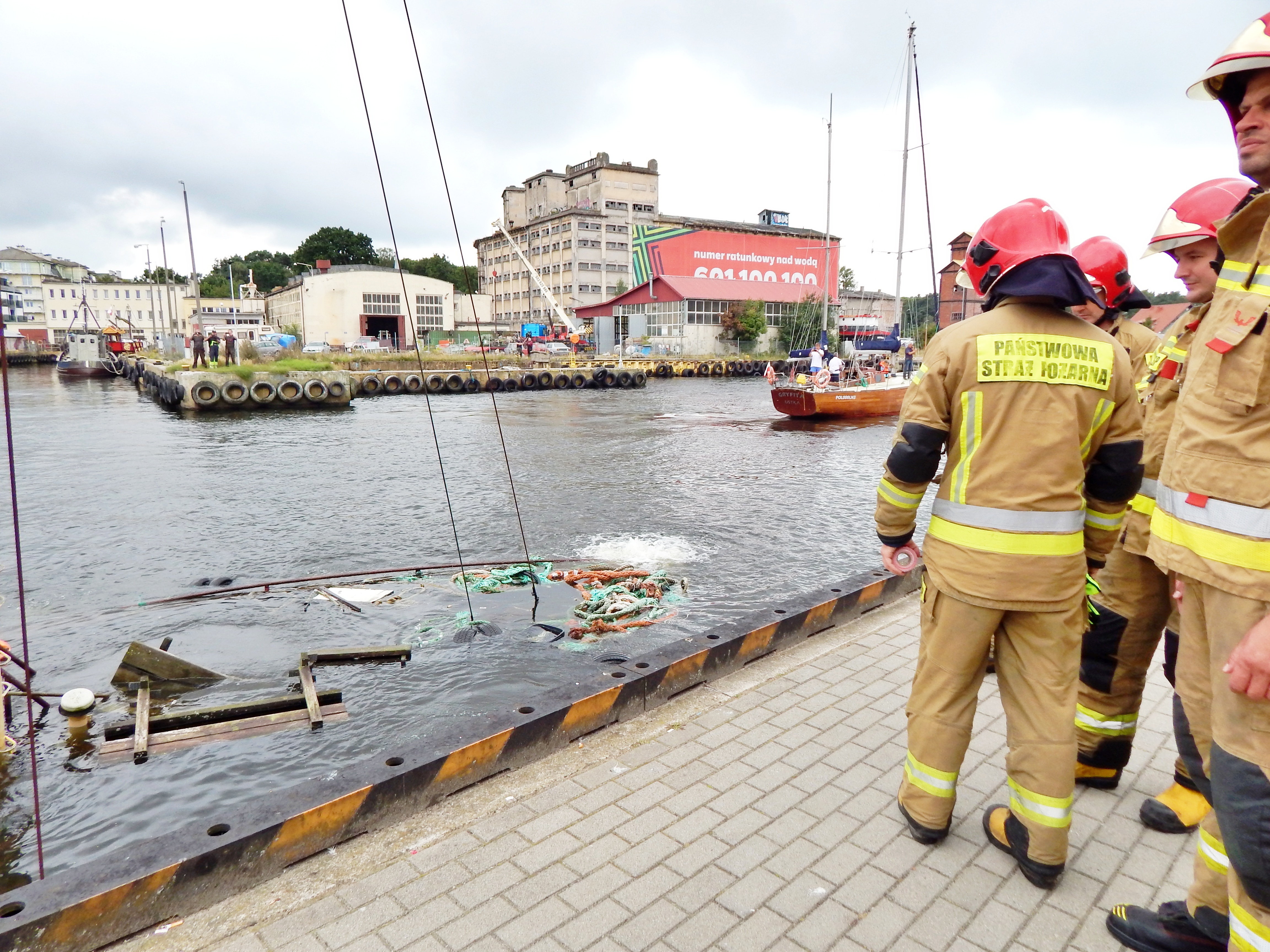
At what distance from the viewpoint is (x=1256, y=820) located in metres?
1.67

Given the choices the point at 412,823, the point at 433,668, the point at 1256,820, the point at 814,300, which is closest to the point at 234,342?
the point at 433,668

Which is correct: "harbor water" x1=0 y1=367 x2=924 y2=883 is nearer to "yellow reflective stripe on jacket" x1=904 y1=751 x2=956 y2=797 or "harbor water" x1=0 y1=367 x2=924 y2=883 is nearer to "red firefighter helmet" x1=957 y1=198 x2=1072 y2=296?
"yellow reflective stripe on jacket" x1=904 y1=751 x2=956 y2=797

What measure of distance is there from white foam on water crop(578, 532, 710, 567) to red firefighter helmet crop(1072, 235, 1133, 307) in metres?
4.74

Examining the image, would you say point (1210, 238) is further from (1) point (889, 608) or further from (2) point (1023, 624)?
(1) point (889, 608)

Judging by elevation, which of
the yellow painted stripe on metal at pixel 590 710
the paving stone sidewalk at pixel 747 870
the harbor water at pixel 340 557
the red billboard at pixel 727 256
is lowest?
the harbor water at pixel 340 557

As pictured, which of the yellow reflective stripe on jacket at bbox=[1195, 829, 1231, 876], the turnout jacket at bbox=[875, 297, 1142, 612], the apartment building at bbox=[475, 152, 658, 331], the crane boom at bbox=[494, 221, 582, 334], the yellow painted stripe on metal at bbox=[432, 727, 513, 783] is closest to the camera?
the yellow reflective stripe on jacket at bbox=[1195, 829, 1231, 876]

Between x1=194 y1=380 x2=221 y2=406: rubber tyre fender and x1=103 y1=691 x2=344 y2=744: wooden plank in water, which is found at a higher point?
x1=194 y1=380 x2=221 y2=406: rubber tyre fender

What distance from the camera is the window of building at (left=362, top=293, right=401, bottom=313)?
67.4m

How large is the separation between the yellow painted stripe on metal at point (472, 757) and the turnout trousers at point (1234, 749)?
2489 millimetres

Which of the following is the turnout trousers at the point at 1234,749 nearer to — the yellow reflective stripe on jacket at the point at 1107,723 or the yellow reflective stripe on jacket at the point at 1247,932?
the yellow reflective stripe on jacket at the point at 1247,932

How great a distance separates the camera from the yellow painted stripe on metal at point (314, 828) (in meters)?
2.63

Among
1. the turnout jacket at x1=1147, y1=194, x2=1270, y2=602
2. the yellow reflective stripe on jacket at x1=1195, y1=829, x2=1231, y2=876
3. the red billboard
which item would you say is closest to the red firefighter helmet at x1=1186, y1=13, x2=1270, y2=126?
the turnout jacket at x1=1147, y1=194, x2=1270, y2=602

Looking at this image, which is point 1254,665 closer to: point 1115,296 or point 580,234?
point 1115,296

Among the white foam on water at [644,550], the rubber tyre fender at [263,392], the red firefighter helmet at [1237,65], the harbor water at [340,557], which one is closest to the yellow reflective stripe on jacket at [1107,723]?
the red firefighter helmet at [1237,65]
